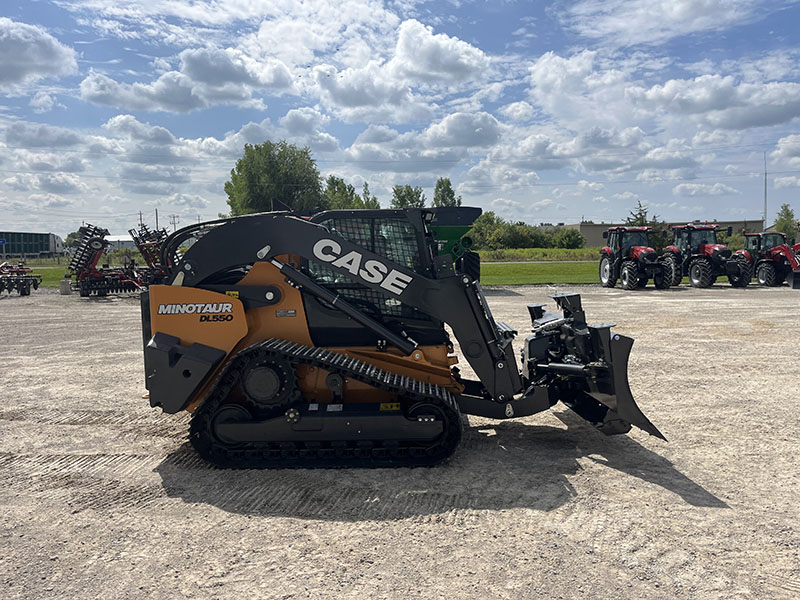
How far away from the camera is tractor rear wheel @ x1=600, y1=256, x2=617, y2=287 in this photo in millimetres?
24797

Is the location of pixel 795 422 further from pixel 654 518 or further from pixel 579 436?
pixel 654 518

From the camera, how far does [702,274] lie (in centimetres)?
2408

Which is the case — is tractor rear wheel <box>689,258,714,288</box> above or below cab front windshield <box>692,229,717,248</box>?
below

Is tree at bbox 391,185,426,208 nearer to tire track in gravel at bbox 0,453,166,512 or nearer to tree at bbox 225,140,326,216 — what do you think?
tree at bbox 225,140,326,216

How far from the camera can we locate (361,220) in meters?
5.68

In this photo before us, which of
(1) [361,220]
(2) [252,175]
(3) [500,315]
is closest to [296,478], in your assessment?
(1) [361,220]

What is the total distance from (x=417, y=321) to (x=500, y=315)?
33.6ft

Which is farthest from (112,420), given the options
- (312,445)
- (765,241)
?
(765,241)

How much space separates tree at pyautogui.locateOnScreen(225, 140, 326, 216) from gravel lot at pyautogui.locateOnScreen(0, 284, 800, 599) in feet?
169

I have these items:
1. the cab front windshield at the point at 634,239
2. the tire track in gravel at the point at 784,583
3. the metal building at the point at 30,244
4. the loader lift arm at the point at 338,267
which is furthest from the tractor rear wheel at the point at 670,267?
the metal building at the point at 30,244

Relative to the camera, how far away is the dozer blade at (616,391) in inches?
213

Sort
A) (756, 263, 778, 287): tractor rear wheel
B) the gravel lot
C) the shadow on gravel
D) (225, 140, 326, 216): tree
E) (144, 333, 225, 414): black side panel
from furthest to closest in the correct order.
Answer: (225, 140, 326, 216): tree, (756, 263, 778, 287): tractor rear wheel, (144, 333, 225, 414): black side panel, the shadow on gravel, the gravel lot

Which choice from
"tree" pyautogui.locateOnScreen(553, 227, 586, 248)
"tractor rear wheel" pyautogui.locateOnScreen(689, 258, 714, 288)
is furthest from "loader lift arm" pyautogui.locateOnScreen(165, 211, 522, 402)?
"tree" pyautogui.locateOnScreen(553, 227, 586, 248)

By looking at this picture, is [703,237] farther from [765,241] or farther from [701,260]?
[765,241]
